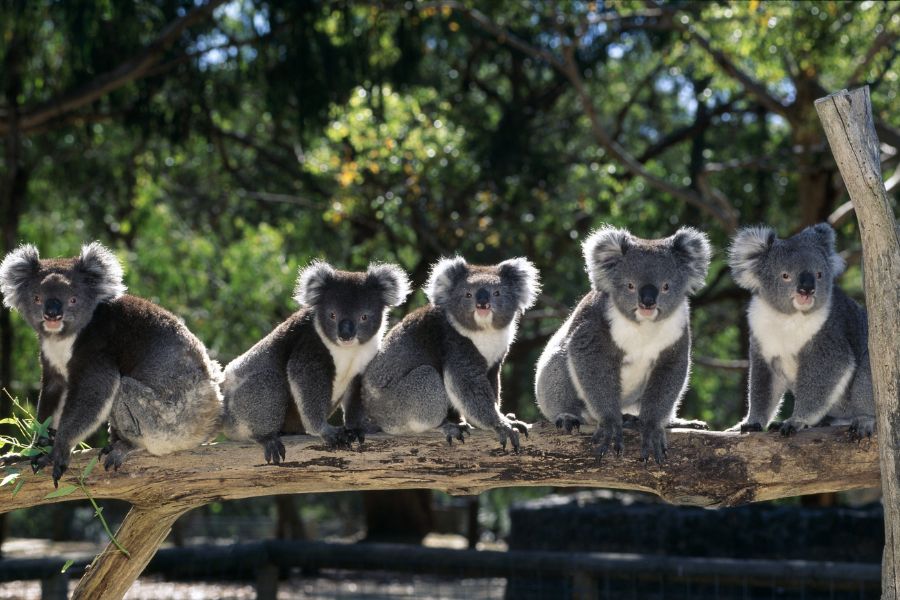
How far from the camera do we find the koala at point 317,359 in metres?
6.31

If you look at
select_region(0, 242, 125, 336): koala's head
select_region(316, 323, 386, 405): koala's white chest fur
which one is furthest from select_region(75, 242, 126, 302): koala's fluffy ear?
select_region(316, 323, 386, 405): koala's white chest fur

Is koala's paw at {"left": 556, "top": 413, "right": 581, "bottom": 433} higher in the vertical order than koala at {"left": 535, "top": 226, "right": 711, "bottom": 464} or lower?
lower

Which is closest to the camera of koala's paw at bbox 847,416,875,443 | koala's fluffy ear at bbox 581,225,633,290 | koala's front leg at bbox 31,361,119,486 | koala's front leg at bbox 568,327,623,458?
koala's paw at bbox 847,416,875,443

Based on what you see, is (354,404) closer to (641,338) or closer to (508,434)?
(508,434)

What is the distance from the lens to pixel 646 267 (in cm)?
627

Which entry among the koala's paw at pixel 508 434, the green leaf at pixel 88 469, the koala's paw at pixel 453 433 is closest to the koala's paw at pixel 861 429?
the koala's paw at pixel 508 434

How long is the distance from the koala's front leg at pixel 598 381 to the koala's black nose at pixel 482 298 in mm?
575

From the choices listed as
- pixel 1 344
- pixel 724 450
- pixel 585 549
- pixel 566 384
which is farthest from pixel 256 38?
pixel 724 450

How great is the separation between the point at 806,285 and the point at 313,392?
9.86ft

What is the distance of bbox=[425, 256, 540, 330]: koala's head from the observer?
21.3 feet

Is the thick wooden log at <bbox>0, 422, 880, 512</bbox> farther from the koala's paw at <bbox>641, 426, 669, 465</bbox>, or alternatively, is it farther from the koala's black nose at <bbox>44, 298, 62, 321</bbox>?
the koala's black nose at <bbox>44, 298, 62, 321</bbox>

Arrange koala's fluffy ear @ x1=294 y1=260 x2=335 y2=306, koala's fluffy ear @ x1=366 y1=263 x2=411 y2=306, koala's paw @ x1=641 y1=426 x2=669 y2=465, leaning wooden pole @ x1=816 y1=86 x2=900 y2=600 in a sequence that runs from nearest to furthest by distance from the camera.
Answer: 1. leaning wooden pole @ x1=816 y1=86 x2=900 y2=600
2. koala's paw @ x1=641 y1=426 x2=669 y2=465
3. koala's fluffy ear @ x1=294 y1=260 x2=335 y2=306
4. koala's fluffy ear @ x1=366 y1=263 x2=411 y2=306

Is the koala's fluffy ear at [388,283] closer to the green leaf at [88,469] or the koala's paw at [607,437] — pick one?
the koala's paw at [607,437]

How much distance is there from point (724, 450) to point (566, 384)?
1223mm
